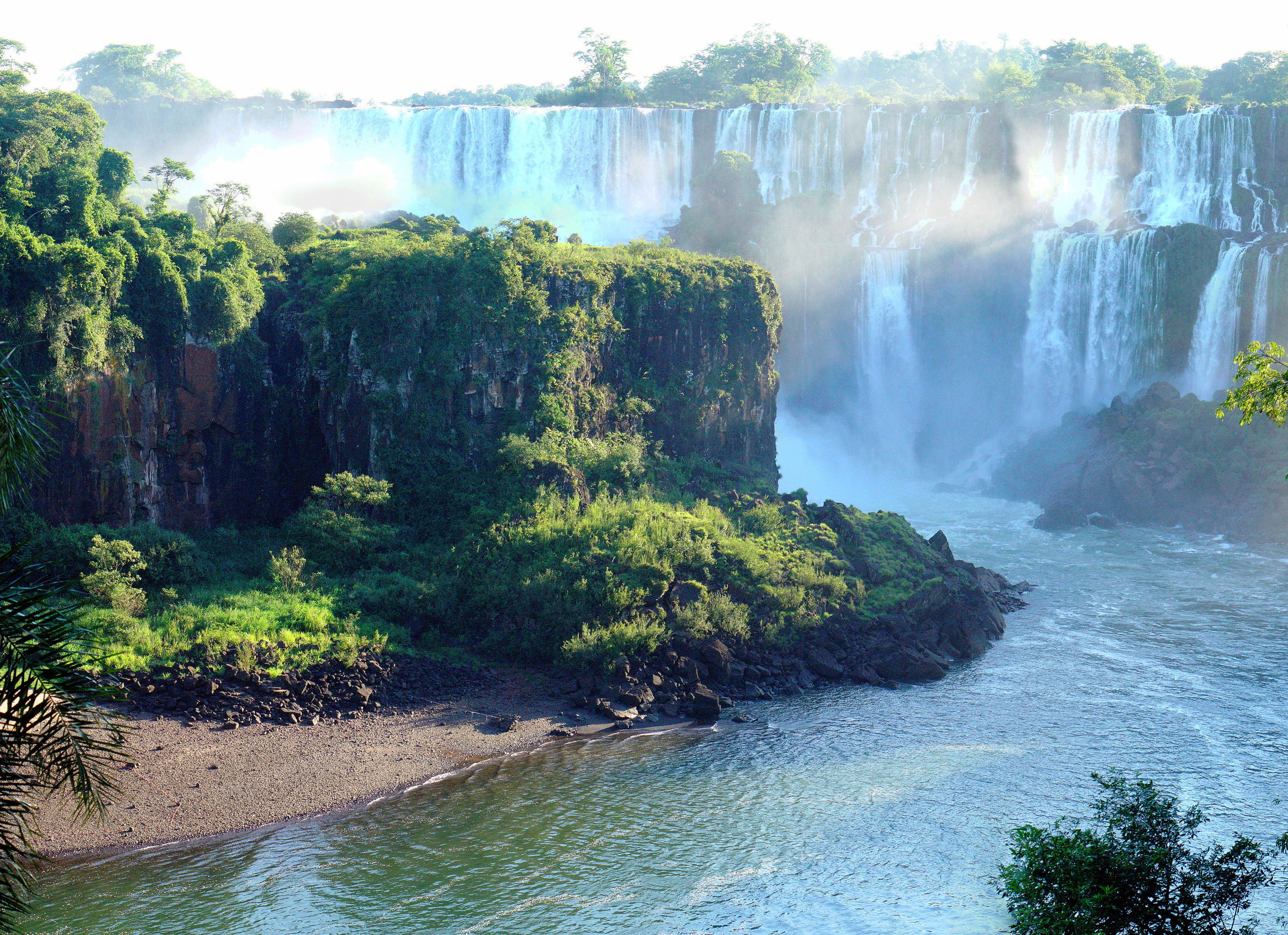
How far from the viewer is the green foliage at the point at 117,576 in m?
26.0

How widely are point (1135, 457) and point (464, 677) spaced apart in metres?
37.3

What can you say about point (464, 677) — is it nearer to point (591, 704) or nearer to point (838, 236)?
point (591, 704)

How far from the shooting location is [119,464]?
30312 millimetres

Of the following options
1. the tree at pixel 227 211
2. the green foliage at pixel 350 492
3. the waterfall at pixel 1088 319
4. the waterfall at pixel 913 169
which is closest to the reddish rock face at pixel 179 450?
the green foliage at pixel 350 492

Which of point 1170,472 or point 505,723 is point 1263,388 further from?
point 1170,472

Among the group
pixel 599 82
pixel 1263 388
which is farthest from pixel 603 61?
pixel 1263 388

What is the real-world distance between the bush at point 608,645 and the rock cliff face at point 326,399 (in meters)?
8.56

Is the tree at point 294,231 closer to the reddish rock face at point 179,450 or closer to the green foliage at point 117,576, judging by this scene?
the reddish rock face at point 179,450

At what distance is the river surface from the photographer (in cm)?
1797

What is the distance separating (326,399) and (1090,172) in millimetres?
50423

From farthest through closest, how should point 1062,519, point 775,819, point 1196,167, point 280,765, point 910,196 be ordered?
point 910,196 → point 1196,167 → point 1062,519 → point 280,765 → point 775,819

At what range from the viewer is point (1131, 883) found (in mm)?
12820

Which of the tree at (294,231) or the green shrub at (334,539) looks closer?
the green shrub at (334,539)

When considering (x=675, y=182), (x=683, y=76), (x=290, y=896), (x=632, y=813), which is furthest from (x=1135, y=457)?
(x=683, y=76)
